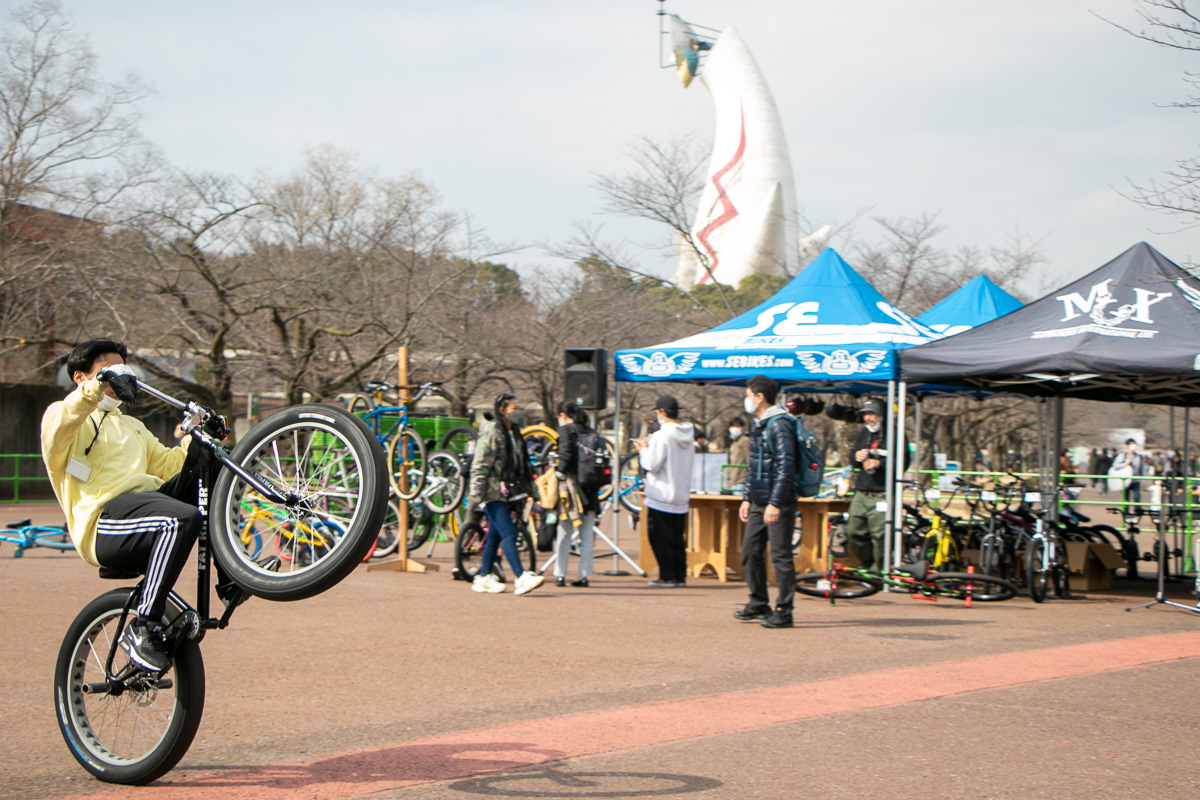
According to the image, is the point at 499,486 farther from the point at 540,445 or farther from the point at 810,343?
the point at 540,445

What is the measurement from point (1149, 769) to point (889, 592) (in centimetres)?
686

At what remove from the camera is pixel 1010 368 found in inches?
409

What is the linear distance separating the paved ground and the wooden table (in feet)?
7.76

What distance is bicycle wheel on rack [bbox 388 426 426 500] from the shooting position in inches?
496

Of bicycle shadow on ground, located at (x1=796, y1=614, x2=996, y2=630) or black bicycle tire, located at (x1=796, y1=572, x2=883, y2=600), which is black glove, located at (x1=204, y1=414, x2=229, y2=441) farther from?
black bicycle tire, located at (x1=796, y1=572, x2=883, y2=600)

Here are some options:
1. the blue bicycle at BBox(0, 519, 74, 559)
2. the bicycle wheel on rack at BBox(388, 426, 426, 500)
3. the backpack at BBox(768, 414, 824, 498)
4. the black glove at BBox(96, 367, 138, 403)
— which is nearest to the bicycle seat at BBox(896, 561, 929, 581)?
the backpack at BBox(768, 414, 824, 498)

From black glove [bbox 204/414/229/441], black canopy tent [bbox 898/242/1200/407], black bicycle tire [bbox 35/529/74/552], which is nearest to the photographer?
black glove [bbox 204/414/229/441]

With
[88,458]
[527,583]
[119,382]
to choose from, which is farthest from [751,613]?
[119,382]

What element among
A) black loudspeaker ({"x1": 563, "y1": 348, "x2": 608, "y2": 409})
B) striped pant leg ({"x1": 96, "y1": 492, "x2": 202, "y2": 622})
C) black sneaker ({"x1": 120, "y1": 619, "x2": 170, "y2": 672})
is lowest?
black sneaker ({"x1": 120, "y1": 619, "x2": 170, "y2": 672})

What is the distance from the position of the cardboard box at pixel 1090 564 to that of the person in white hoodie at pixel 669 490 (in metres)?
4.26

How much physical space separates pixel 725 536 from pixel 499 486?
3.39 meters

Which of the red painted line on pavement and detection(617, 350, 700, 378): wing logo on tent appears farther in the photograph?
detection(617, 350, 700, 378): wing logo on tent

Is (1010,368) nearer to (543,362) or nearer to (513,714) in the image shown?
(513,714)

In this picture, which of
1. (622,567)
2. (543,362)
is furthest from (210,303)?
(622,567)
